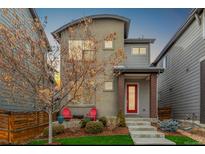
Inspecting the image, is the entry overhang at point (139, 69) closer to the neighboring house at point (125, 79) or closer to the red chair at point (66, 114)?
the neighboring house at point (125, 79)

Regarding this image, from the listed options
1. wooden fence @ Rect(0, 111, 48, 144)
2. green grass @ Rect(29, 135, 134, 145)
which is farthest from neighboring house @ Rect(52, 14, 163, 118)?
green grass @ Rect(29, 135, 134, 145)

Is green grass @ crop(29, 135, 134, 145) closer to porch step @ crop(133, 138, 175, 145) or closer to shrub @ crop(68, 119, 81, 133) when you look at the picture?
porch step @ crop(133, 138, 175, 145)

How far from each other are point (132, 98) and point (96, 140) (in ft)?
19.1

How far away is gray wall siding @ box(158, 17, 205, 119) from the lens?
44.0 feet

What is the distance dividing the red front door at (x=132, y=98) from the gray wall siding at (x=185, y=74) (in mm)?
2282

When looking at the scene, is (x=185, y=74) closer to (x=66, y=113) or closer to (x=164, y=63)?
(x=164, y=63)

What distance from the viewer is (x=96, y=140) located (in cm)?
1078

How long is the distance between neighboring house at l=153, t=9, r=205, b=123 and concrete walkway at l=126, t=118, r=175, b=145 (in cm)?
205

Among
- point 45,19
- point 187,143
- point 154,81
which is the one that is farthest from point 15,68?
point 154,81

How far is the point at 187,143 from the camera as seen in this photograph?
1026 cm

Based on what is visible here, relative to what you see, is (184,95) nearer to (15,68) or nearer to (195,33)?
(195,33)

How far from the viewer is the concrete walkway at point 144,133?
34.3 feet

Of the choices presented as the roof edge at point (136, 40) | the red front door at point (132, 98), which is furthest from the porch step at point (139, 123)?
the roof edge at point (136, 40)
